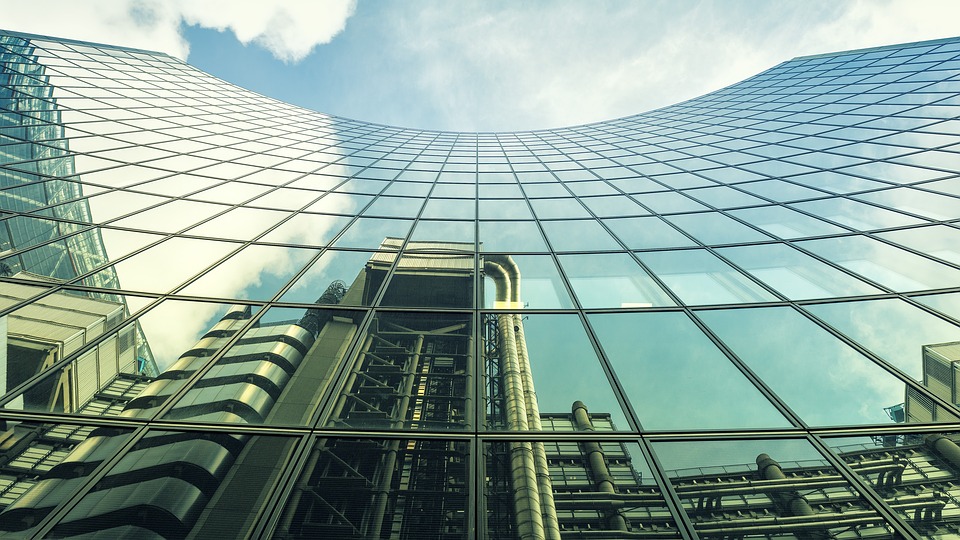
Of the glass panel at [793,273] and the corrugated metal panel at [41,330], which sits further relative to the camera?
the glass panel at [793,273]

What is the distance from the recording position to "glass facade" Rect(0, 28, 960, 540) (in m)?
5.08

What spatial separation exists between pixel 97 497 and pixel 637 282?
940 centimetres

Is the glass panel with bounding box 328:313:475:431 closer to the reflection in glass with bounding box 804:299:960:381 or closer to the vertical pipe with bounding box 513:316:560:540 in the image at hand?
the vertical pipe with bounding box 513:316:560:540

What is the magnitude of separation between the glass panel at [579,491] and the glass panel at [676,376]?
32.9 inches

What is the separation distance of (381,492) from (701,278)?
827 cm

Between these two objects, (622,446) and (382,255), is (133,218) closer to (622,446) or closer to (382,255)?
(382,255)

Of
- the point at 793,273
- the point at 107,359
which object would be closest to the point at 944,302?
the point at 793,273

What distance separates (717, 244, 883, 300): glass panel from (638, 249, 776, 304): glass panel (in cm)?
49

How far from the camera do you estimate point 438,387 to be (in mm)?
6781

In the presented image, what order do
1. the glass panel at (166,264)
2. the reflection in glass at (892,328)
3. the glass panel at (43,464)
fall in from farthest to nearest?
1. the glass panel at (166,264)
2. the reflection in glass at (892,328)
3. the glass panel at (43,464)

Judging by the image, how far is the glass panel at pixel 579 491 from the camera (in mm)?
4887

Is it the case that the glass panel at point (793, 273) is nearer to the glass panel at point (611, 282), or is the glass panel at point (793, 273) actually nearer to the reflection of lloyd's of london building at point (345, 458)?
the glass panel at point (611, 282)

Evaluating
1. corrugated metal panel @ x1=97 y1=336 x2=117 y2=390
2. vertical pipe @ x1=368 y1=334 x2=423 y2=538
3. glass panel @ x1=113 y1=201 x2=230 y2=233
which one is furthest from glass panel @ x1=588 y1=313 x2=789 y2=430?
glass panel @ x1=113 y1=201 x2=230 y2=233

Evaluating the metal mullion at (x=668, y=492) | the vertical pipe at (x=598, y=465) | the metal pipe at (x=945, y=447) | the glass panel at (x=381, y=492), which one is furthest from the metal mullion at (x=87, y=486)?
the metal pipe at (x=945, y=447)
